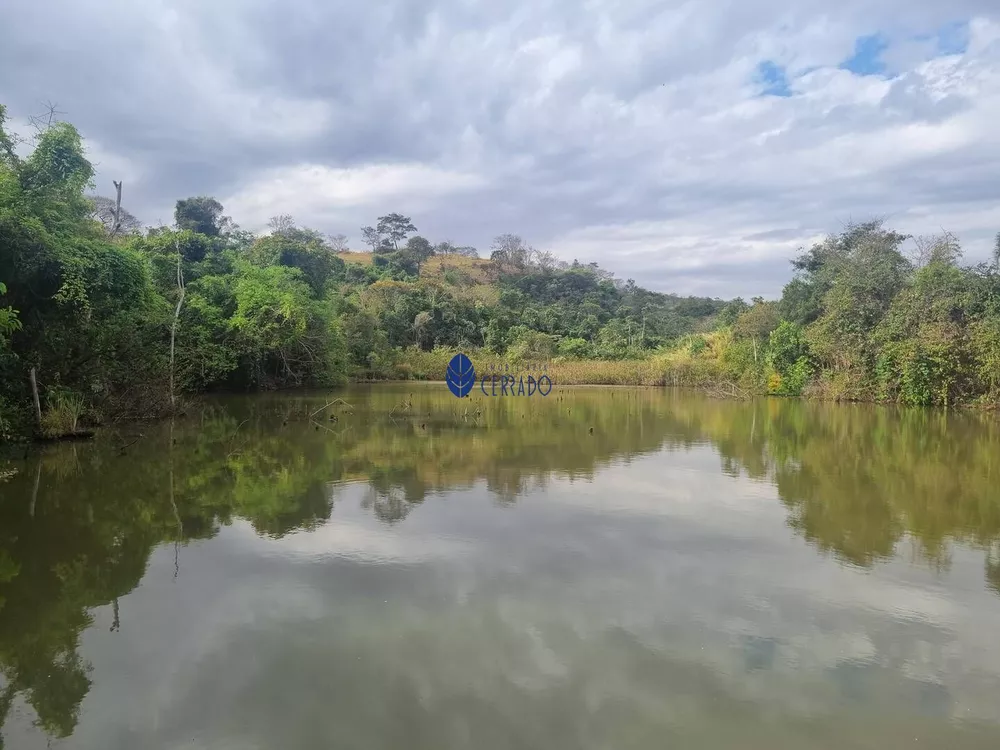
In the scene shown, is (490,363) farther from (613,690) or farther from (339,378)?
(613,690)

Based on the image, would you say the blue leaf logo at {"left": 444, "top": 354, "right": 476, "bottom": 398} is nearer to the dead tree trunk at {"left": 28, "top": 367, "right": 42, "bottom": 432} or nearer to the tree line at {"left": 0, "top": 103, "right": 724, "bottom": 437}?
the tree line at {"left": 0, "top": 103, "right": 724, "bottom": 437}

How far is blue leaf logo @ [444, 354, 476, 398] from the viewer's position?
22.1m

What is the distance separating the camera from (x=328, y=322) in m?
20.8

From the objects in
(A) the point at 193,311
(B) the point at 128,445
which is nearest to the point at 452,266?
(A) the point at 193,311

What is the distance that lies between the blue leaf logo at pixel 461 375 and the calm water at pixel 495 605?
13.8 m

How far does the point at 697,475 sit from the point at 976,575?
3491 millimetres

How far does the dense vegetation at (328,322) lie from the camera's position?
8.84 metres

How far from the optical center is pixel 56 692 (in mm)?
2881

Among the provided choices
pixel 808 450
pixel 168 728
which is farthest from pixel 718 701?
pixel 808 450

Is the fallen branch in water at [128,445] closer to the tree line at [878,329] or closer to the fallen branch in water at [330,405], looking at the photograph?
the fallen branch in water at [330,405]

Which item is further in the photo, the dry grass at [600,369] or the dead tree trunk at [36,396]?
the dry grass at [600,369]
